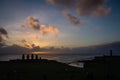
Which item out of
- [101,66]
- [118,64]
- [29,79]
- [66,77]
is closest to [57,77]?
[66,77]

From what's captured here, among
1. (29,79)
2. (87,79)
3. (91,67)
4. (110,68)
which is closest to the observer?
(87,79)

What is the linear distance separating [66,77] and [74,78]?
109 cm

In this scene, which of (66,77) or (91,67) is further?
(91,67)

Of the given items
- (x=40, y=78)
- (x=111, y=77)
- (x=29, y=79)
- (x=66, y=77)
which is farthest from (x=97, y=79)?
(x=29, y=79)

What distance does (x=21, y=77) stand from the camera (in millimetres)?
20812

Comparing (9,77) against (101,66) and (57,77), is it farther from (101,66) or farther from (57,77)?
(101,66)

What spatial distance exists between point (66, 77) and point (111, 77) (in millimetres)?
5559

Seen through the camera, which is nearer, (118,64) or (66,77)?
(66,77)

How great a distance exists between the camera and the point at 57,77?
21578 millimetres

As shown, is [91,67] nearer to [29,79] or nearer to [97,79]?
[97,79]

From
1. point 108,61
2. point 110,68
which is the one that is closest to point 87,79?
point 110,68

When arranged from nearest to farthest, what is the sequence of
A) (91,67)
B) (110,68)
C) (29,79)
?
(29,79) < (110,68) < (91,67)

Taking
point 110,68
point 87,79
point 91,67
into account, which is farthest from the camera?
point 91,67

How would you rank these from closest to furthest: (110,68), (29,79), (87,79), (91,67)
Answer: (87,79) < (29,79) < (110,68) < (91,67)
